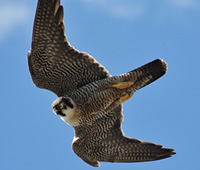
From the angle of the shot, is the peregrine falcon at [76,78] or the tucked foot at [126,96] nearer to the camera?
the peregrine falcon at [76,78]

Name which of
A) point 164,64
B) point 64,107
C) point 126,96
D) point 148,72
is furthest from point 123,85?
point 64,107

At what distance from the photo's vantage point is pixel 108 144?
15.0 m

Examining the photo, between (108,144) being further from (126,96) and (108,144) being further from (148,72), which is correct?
(148,72)

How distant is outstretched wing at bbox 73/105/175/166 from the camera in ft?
48.2

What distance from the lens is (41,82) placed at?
14.0 meters

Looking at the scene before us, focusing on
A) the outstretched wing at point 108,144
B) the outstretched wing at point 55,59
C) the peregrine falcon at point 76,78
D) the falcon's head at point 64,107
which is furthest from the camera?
the outstretched wing at point 108,144

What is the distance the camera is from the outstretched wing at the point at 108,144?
14.7 m

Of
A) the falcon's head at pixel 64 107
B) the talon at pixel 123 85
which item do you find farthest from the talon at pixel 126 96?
the falcon's head at pixel 64 107

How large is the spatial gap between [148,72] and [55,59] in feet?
8.68

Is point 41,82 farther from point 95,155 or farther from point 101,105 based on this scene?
point 95,155

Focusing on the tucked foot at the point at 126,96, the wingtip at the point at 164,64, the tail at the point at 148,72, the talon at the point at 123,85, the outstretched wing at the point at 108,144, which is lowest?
the outstretched wing at the point at 108,144

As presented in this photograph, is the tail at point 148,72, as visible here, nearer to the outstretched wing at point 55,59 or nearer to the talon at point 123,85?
the talon at point 123,85

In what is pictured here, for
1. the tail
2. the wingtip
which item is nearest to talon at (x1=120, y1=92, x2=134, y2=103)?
the tail

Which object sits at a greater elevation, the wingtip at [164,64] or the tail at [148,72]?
the wingtip at [164,64]
